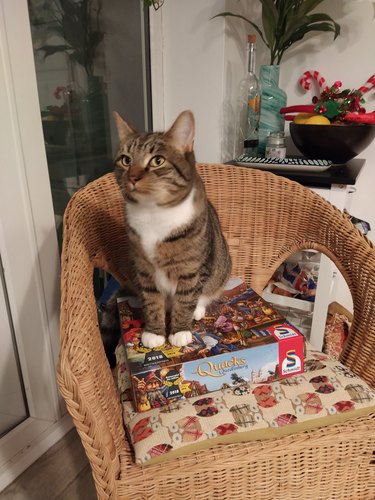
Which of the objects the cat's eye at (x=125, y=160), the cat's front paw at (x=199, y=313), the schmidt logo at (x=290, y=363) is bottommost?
the schmidt logo at (x=290, y=363)

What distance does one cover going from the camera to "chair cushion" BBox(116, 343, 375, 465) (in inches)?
28.7

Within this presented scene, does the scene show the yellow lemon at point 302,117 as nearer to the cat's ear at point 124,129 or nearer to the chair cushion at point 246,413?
the cat's ear at point 124,129

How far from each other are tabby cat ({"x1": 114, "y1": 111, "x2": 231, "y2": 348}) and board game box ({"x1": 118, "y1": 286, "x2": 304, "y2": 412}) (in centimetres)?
4

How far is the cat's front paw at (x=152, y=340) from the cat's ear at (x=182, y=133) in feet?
1.45

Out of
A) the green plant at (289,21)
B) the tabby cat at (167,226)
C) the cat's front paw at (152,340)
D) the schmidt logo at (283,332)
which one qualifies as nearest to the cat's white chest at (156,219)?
the tabby cat at (167,226)

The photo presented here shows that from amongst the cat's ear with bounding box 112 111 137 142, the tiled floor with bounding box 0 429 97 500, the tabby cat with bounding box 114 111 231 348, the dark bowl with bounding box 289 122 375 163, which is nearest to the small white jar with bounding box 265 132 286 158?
the dark bowl with bounding box 289 122 375 163

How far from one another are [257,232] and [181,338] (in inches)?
20.6

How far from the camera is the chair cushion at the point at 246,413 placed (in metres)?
0.73

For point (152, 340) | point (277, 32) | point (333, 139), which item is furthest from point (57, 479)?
point (277, 32)

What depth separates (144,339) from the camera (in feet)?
2.93

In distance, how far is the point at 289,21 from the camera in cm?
131

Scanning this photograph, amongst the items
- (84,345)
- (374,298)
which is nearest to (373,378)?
(374,298)

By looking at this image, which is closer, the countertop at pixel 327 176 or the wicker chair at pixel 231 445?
the wicker chair at pixel 231 445

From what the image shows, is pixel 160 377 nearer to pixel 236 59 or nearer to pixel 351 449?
pixel 351 449
